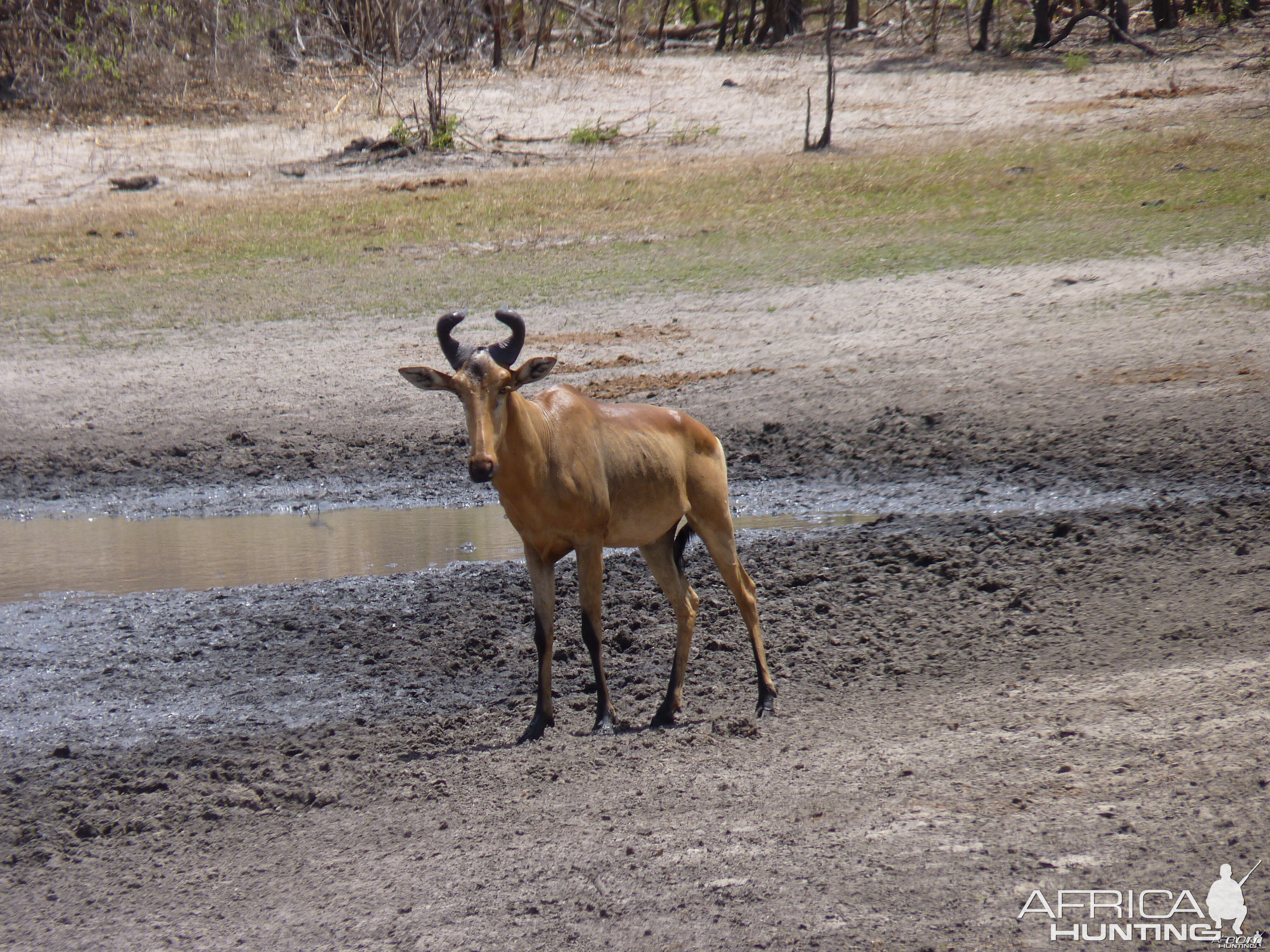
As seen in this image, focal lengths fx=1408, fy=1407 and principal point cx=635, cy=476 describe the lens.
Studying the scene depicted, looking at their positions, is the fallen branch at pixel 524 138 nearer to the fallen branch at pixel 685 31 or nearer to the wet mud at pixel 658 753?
the fallen branch at pixel 685 31

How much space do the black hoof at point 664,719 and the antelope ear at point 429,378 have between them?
162 centimetres

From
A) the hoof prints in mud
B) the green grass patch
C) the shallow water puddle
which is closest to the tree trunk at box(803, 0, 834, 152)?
the green grass patch

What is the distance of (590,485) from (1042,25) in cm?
2313

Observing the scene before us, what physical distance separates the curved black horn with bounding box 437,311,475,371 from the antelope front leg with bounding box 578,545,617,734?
0.95 m

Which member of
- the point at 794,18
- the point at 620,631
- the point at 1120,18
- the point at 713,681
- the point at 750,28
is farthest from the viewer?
the point at 794,18

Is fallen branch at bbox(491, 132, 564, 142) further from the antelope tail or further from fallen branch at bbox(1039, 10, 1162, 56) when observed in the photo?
the antelope tail

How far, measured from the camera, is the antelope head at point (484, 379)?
5.24m

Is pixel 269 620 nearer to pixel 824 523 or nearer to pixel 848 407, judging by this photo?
pixel 824 523

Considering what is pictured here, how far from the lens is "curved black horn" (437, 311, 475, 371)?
17.6 ft

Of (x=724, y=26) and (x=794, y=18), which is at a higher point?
(x=794, y=18)

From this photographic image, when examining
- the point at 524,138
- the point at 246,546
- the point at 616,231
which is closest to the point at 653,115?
the point at 524,138

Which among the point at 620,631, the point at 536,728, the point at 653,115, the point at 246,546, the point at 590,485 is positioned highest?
the point at 653,115

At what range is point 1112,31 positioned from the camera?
26.6 metres

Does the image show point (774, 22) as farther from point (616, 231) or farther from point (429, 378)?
point (429, 378)
